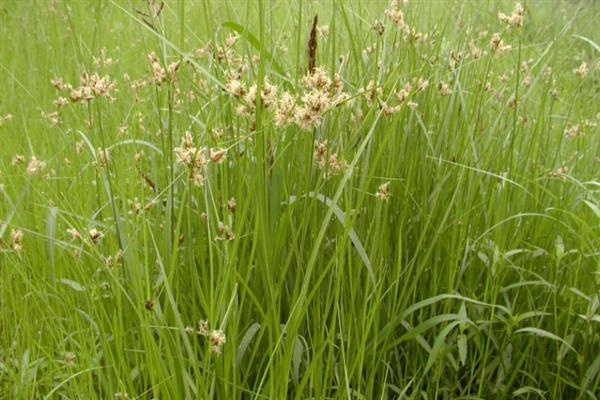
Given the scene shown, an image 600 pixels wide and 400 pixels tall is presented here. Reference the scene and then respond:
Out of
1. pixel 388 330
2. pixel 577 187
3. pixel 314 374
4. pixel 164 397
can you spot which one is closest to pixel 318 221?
pixel 388 330

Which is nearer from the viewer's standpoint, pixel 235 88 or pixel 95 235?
pixel 235 88

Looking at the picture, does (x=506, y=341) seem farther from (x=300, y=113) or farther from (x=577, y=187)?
(x=300, y=113)

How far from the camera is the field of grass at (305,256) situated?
146cm

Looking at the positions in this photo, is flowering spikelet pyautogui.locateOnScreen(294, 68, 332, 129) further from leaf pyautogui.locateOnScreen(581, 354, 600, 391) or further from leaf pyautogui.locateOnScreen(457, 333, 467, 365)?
leaf pyautogui.locateOnScreen(581, 354, 600, 391)

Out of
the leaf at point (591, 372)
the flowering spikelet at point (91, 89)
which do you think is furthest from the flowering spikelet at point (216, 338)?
the leaf at point (591, 372)

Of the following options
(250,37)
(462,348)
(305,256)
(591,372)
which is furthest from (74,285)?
(591,372)

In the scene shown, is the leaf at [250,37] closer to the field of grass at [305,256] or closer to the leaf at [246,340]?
the field of grass at [305,256]

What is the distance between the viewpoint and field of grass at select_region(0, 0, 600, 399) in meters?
1.46

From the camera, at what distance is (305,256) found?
1.73m

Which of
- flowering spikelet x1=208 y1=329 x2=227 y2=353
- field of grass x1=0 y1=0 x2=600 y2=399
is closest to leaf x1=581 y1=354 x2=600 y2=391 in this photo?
field of grass x1=0 y1=0 x2=600 y2=399

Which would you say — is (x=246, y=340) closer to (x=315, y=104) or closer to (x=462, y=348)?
(x=462, y=348)

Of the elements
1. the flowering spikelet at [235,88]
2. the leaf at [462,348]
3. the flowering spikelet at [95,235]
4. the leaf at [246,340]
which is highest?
the flowering spikelet at [235,88]

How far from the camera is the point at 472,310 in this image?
6.25 ft

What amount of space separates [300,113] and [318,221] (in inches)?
24.5
